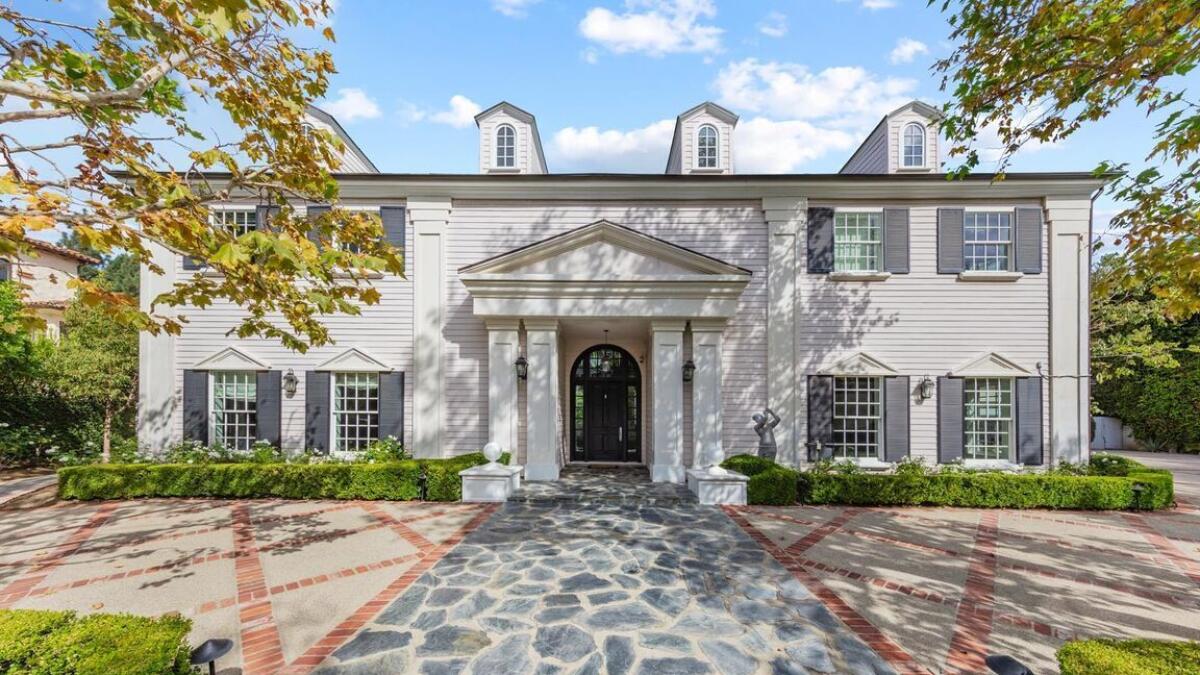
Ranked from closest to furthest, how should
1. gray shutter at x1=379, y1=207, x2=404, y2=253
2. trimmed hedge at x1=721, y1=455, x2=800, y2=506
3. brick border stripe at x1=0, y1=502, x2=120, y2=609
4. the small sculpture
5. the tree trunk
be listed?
brick border stripe at x1=0, y1=502, x2=120, y2=609 → trimmed hedge at x1=721, y1=455, x2=800, y2=506 → the small sculpture → gray shutter at x1=379, y1=207, x2=404, y2=253 → the tree trunk

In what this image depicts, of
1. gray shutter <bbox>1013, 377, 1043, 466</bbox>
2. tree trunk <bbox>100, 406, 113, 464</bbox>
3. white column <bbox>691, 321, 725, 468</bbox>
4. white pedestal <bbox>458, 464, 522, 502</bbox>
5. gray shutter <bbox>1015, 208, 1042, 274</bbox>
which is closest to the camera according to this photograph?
white pedestal <bbox>458, 464, 522, 502</bbox>

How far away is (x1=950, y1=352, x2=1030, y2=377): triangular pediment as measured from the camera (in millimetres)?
11281

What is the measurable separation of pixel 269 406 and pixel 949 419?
16.4m

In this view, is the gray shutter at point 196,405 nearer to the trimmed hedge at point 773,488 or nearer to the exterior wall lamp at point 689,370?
the exterior wall lamp at point 689,370

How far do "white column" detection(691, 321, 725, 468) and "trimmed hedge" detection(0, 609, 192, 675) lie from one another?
9.05m

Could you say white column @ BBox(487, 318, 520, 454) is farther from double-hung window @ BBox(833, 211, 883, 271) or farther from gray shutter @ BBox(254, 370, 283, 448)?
double-hung window @ BBox(833, 211, 883, 271)

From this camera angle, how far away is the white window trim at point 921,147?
12.1 m

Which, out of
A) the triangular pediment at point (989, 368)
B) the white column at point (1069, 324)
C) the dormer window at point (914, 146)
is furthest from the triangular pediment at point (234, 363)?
the white column at point (1069, 324)

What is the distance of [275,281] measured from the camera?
209 inches

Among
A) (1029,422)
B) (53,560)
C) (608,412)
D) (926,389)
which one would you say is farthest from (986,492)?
(53,560)

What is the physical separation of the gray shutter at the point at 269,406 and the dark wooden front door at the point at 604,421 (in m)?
7.55

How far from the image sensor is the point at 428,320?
11609mm

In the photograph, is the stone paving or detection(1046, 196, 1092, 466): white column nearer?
the stone paving

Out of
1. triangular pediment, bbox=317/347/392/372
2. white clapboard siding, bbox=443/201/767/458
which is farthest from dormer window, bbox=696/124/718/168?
triangular pediment, bbox=317/347/392/372
